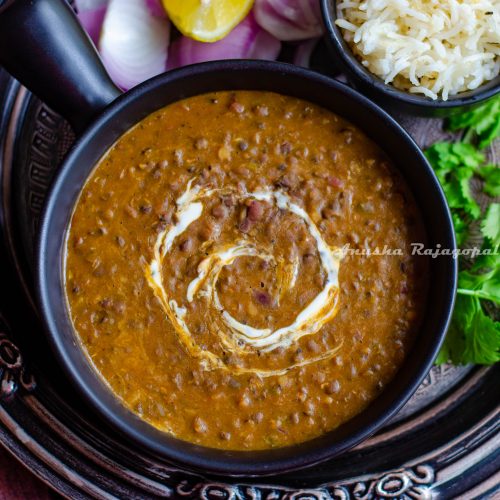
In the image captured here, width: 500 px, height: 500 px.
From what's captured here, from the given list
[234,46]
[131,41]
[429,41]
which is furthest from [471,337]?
[131,41]

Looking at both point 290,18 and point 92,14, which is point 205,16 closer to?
point 290,18

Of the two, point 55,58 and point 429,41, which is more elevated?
point 55,58

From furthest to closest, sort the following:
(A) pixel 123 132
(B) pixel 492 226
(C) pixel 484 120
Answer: (C) pixel 484 120 < (B) pixel 492 226 < (A) pixel 123 132

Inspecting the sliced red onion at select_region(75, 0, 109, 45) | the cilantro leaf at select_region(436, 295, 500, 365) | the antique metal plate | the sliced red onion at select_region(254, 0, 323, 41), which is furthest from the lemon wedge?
the cilantro leaf at select_region(436, 295, 500, 365)

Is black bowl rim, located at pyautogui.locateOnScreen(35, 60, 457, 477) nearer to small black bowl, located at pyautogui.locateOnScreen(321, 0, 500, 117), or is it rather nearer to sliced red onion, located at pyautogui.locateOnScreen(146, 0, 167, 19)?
small black bowl, located at pyautogui.locateOnScreen(321, 0, 500, 117)

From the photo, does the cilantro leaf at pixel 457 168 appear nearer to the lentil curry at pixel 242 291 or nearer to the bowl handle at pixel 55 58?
the lentil curry at pixel 242 291
